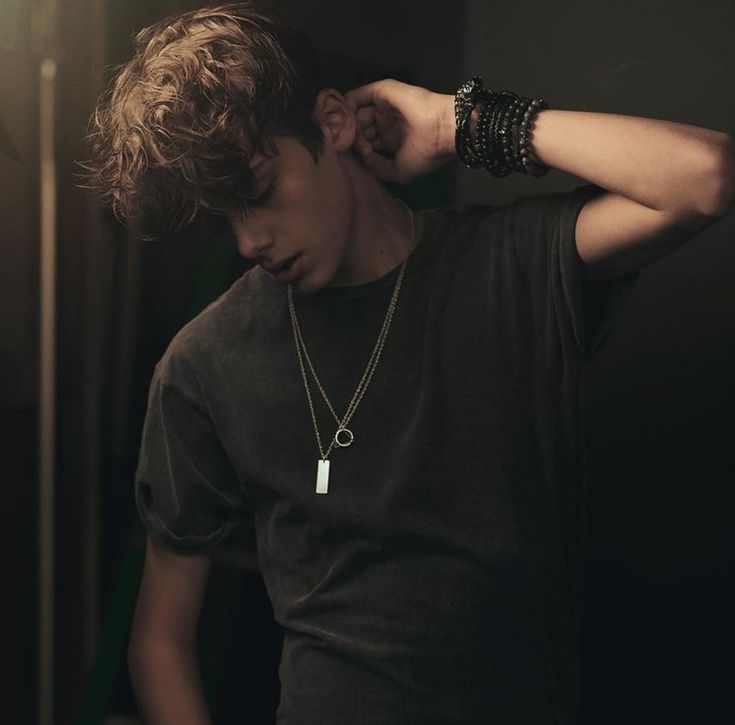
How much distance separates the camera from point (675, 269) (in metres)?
1.17

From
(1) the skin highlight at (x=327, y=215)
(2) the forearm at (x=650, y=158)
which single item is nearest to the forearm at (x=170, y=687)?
(1) the skin highlight at (x=327, y=215)

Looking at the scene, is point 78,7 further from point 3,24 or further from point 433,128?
point 433,128

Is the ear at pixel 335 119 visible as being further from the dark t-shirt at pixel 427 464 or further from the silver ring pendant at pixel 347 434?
the silver ring pendant at pixel 347 434

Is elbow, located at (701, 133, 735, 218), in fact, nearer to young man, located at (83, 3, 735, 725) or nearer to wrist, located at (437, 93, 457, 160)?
young man, located at (83, 3, 735, 725)

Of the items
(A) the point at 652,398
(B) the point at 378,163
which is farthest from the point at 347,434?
(A) the point at 652,398

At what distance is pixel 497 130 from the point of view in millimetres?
964

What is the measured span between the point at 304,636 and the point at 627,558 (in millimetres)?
405

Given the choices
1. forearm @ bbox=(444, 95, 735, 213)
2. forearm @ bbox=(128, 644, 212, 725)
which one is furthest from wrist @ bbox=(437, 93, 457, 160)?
forearm @ bbox=(128, 644, 212, 725)

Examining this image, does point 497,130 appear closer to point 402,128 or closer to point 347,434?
point 402,128

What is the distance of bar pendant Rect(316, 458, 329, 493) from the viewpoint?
1.04m

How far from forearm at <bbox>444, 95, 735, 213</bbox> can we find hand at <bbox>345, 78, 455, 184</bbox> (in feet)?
0.42

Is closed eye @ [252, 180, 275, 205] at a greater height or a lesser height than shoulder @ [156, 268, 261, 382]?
greater

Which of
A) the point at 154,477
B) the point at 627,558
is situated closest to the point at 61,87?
the point at 154,477

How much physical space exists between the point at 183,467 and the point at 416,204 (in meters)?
0.41
